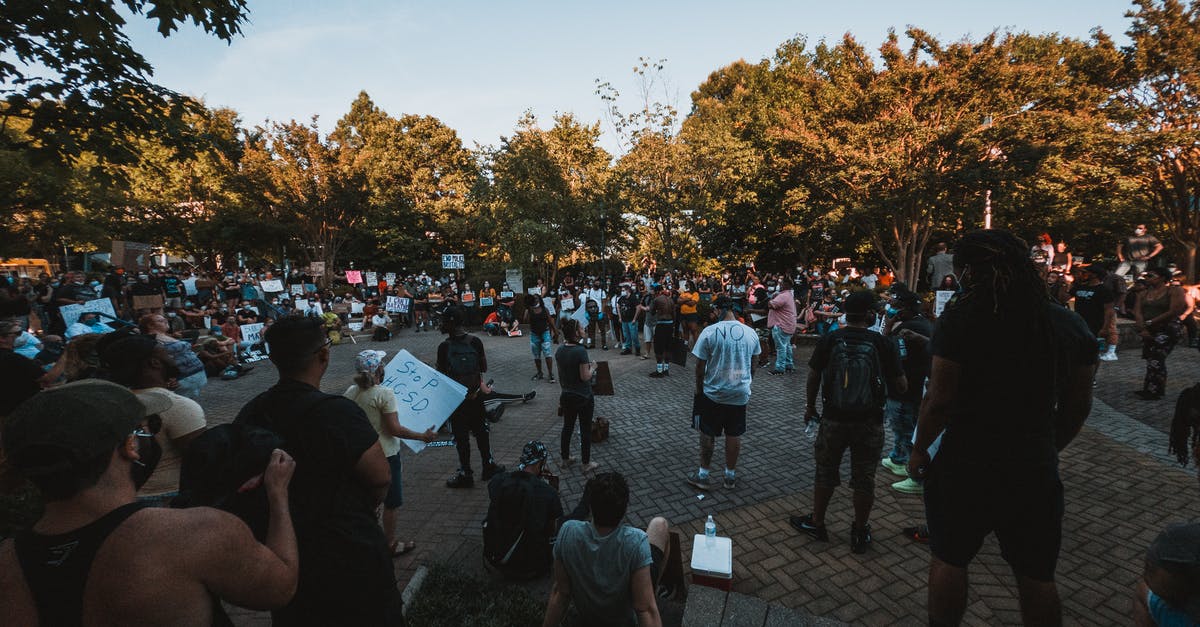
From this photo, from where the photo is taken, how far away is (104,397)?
1.36 metres

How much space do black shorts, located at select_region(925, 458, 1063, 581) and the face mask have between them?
167 inches

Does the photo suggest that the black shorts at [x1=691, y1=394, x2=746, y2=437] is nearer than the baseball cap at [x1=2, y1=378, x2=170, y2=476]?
No

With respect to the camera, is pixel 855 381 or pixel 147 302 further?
pixel 147 302

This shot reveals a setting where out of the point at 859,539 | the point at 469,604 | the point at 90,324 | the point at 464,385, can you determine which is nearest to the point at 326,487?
the point at 469,604

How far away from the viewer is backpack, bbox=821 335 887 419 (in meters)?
3.82

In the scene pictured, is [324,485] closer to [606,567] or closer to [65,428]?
[65,428]

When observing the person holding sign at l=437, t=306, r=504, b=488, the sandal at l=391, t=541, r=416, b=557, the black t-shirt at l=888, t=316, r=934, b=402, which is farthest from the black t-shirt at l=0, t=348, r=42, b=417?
the black t-shirt at l=888, t=316, r=934, b=402

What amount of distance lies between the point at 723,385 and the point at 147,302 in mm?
13467

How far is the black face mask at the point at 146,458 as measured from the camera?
9.26 ft

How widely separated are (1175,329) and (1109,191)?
1592cm

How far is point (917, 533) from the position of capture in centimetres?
414

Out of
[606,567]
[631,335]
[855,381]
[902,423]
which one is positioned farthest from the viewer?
[631,335]

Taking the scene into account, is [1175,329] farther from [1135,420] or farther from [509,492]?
[509,492]

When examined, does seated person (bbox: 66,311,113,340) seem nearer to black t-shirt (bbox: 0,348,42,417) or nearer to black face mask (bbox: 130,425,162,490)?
black t-shirt (bbox: 0,348,42,417)
